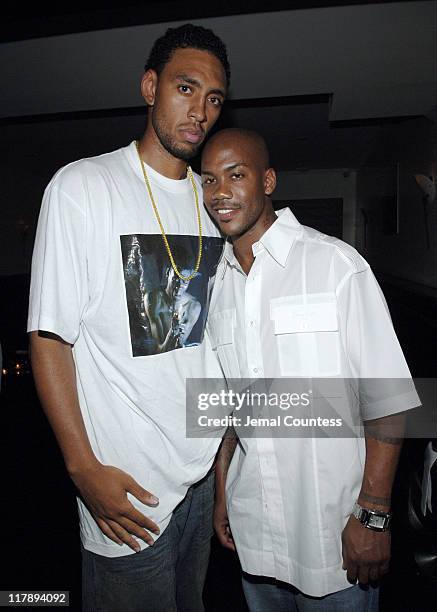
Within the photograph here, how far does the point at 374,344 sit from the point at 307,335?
0.16 metres

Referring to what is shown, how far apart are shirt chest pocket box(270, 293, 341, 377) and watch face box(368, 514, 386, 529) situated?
0.35 meters

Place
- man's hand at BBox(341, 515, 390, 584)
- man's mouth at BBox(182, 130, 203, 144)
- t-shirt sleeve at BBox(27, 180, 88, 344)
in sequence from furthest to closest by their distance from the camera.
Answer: man's mouth at BBox(182, 130, 203, 144)
man's hand at BBox(341, 515, 390, 584)
t-shirt sleeve at BBox(27, 180, 88, 344)

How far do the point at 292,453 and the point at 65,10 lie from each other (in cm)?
204

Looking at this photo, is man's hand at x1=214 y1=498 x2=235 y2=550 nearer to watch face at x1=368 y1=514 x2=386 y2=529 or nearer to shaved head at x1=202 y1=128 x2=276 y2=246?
watch face at x1=368 y1=514 x2=386 y2=529

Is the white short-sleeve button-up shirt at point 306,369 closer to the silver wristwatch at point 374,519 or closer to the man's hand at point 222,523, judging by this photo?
the silver wristwatch at point 374,519

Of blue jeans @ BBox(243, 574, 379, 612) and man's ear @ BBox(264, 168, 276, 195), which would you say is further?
man's ear @ BBox(264, 168, 276, 195)

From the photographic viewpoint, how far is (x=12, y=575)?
7.32 ft

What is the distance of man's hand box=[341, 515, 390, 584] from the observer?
1.16m

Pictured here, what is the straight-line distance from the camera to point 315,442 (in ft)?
3.87

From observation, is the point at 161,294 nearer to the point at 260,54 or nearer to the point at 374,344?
the point at 374,344

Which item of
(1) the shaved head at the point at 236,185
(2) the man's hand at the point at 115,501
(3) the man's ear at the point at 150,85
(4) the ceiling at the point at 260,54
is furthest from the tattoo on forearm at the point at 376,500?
(4) the ceiling at the point at 260,54

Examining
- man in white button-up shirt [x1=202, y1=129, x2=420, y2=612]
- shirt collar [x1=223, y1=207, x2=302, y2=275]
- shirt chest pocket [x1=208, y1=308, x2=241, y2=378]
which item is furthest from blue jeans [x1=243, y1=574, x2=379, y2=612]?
shirt collar [x1=223, y1=207, x2=302, y2=275]

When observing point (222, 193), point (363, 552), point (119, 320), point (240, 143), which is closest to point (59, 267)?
point (119, 320)

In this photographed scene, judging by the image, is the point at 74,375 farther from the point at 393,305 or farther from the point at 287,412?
the point at 393,305
